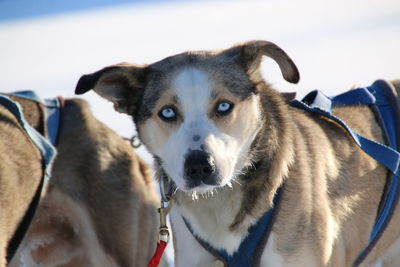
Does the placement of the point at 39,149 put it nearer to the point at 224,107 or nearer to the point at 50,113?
the point at 50,113

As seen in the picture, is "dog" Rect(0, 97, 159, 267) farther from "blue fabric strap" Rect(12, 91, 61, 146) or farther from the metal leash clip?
the metal leash clip

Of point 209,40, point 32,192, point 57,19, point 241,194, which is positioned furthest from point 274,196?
point 57,19

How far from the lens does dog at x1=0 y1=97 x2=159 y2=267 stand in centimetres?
416

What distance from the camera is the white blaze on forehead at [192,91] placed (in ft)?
10.8

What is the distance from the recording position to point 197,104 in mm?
3295

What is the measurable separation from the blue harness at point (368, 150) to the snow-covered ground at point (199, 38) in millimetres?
4285

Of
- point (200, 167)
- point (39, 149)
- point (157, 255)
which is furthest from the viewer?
point (39, 149)

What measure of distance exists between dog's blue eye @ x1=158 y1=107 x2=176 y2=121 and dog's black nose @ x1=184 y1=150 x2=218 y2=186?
274 mm

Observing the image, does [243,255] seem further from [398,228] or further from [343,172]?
[398,228]

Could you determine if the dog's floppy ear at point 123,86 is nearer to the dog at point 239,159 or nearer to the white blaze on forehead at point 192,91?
the dog at point 239,159

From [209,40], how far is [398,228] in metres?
8.21

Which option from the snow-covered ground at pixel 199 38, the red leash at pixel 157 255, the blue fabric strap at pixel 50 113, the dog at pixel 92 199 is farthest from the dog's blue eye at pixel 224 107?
the snow-covered ground at pixel 199 38

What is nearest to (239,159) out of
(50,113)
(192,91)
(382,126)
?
(192,91)

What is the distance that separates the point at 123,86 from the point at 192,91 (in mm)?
457
